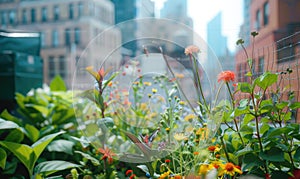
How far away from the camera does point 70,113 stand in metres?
1.24

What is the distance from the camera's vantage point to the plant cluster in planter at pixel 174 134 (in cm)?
62

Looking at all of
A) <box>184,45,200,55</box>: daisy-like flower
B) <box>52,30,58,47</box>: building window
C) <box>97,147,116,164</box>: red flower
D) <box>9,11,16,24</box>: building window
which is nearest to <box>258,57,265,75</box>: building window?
<box>184,45,200,55</box>: daisy-like flower

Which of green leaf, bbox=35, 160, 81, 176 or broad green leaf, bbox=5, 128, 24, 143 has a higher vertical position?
broad green leaf, bbox=5, 128, 24, 143

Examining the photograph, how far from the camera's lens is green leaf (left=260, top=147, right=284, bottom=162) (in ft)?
1.91

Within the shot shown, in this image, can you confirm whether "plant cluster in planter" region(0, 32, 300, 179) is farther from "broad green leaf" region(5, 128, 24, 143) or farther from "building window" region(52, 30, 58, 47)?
"building window" region(52, 30, 58, 47)

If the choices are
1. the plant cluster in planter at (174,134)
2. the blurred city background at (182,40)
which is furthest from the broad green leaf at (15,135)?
the blurred city background at (182,40)

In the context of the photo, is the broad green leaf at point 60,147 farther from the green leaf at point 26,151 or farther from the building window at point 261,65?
the building window at point 261,65

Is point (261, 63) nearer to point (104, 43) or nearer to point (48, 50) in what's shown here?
point (104, 43)

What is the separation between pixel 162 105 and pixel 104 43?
0.26 metres

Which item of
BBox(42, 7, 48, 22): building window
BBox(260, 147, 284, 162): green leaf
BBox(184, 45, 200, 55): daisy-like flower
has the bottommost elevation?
BBox(260, 147, 284, 162): green leaf

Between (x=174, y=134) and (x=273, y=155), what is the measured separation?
0.71 ft

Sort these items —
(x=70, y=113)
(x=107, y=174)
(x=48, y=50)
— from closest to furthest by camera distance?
1. (x=107, y=174)
2. (x=70, y=113)
3. (x=48, y=50)

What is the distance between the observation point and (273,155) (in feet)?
1.96

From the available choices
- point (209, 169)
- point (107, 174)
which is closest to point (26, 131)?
point (107, 174)
